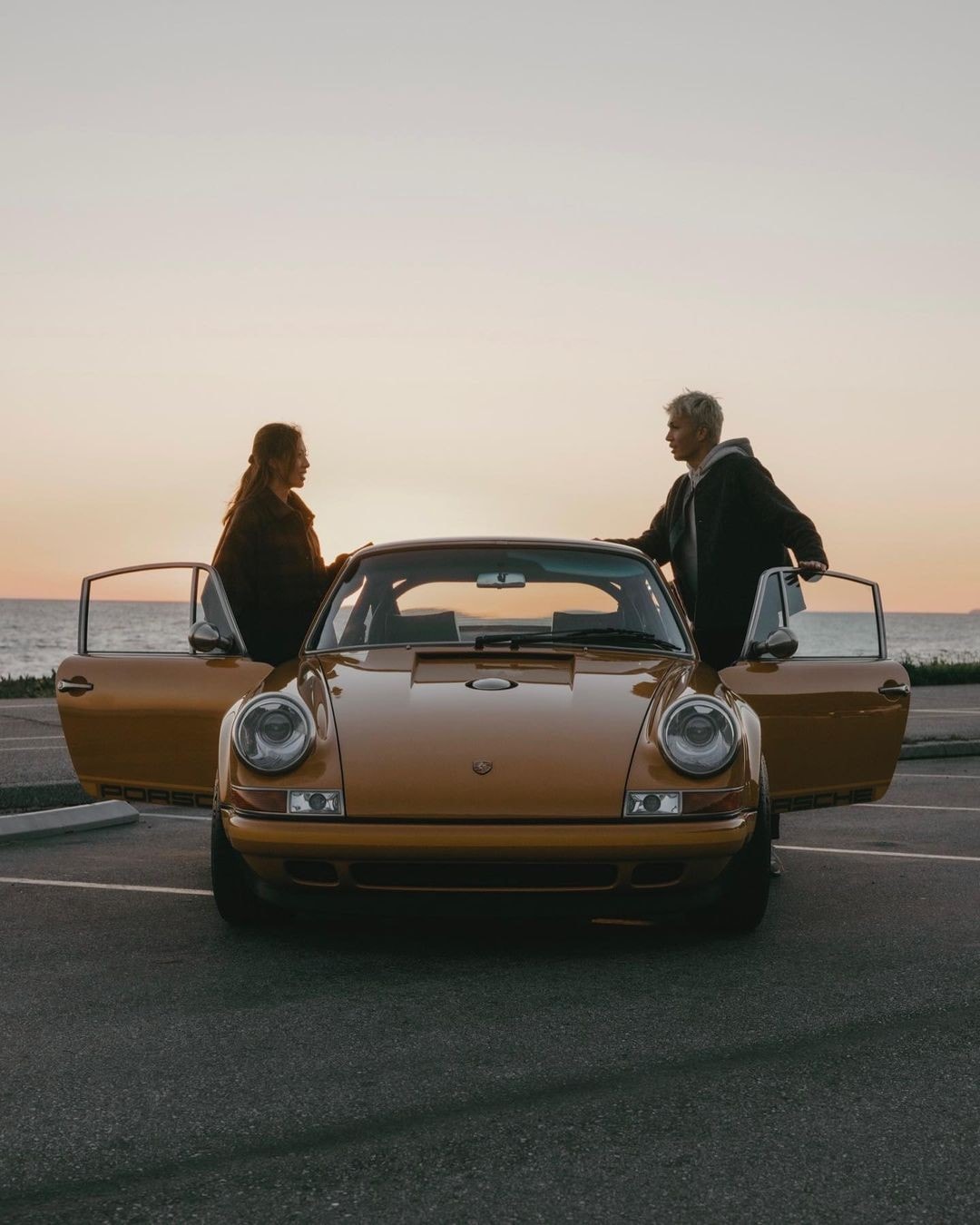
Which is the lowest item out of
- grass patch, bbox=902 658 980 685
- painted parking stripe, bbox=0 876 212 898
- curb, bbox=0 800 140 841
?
grass patch, bbox=902 658 980 685

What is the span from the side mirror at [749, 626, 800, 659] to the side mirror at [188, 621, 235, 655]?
2049mm

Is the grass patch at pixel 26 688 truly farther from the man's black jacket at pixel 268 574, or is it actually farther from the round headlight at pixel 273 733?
the round headlight at pixel 273 733

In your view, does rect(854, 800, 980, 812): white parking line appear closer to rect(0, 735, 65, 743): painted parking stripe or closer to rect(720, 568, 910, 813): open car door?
rect(720, 568, 910, 813): open car door

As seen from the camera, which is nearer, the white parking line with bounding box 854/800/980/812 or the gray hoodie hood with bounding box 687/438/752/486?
the gray hoodie hood with bounding box 687/438/752/486

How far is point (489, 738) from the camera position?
439 cm

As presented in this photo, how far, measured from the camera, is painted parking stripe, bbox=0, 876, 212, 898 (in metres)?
5.54

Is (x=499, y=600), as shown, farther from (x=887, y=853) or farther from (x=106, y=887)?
(x=887, y=853)

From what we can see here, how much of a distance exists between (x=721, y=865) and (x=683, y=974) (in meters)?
0.38

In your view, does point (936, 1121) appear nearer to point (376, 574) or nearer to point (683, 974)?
point (683, 974)

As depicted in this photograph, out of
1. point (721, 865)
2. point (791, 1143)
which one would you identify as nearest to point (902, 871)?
point (721, 865)

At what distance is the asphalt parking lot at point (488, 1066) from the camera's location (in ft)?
8.38

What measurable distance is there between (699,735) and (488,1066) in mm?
1509

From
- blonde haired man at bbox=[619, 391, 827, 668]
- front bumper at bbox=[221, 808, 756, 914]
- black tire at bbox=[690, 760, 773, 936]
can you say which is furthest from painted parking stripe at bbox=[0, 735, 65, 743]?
black tire at bbox=[690, 760, 773, 936]

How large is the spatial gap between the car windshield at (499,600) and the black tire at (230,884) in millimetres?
1097
